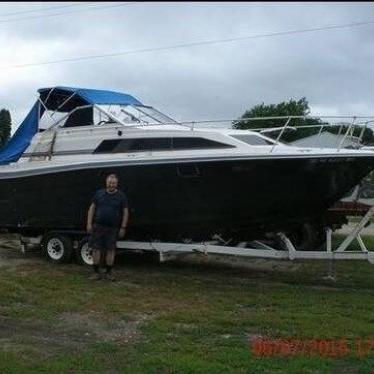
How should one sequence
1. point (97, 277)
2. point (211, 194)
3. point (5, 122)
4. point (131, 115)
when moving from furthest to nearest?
point (5, 122), point (131, 115), point (211, 194), point (97, 277)

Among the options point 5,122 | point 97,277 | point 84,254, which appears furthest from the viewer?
point 5,122

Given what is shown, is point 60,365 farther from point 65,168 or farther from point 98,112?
point 98,112

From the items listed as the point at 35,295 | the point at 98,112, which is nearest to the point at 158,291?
the point at 35,295

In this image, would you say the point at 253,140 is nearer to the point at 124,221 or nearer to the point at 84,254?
the point at 124,221

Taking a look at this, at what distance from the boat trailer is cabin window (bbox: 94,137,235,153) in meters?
1.49

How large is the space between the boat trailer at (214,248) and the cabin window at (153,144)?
1485 millimetres

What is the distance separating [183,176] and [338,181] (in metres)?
2.29

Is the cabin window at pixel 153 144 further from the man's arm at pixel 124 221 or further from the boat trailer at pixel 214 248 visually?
the boat trailer at pixel 214 248

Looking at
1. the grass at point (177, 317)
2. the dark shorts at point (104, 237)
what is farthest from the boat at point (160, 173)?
the grass at point (177, 317)

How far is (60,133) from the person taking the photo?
12.0m

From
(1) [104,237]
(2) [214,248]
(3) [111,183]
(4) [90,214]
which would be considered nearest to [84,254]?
(1) [104,237]

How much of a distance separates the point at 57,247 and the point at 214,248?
2995 mm

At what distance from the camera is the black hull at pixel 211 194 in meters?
10.1

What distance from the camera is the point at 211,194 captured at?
414 inches
